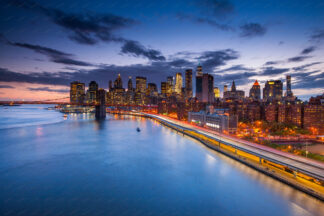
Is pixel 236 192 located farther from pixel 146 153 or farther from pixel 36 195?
pixel 36 195

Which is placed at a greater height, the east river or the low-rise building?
the low-rise building

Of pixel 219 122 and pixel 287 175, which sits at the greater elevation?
pixel 219 122

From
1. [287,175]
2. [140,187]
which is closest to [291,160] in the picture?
[287,175]

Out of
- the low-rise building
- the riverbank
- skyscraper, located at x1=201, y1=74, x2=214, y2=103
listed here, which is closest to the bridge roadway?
the riverbank

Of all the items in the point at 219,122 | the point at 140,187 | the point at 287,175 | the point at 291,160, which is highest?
the point at 219,122

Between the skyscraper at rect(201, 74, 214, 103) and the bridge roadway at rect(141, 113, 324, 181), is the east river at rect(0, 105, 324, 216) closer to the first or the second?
the bridge roadway at rect(141, 113, 324, 181)

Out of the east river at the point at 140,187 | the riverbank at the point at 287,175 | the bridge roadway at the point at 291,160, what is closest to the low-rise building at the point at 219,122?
the east river at the point at 140,187

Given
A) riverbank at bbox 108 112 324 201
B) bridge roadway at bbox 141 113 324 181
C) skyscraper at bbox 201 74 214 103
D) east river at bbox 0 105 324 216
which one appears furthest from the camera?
skyscraper at bbox 201 74 214 103

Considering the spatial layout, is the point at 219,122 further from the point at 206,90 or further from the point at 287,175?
the point at 206,90

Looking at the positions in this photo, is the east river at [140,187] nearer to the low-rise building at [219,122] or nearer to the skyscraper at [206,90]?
the low-rise building at [219,122]

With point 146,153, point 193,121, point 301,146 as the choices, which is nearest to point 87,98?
point 193,121

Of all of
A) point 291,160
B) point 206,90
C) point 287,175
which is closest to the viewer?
point 287,175
